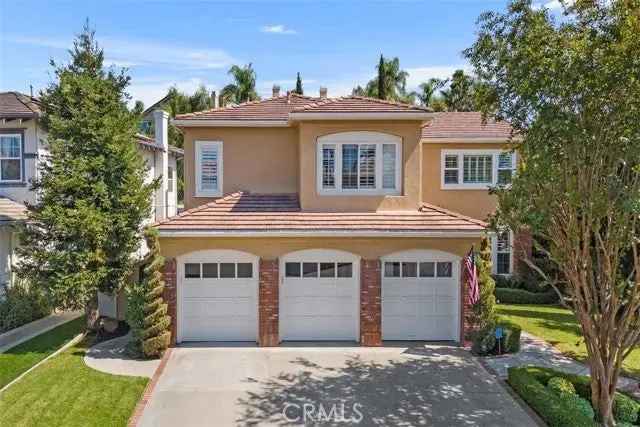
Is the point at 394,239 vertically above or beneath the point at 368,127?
beneath

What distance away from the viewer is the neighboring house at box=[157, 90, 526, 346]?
46.4 feet

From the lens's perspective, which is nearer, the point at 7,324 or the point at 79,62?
the point at 79,62

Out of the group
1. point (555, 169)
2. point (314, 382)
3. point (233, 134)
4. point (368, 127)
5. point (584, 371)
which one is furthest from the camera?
point (233, 134)

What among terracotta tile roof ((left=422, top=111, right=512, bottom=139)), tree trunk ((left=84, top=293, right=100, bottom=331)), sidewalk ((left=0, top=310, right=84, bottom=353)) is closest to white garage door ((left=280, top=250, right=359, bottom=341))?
tree trunk ((left=84, top=293, right=100, bottom=331))

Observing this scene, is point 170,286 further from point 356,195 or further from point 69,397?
point 356,195

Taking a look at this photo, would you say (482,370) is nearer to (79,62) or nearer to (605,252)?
(605,252)

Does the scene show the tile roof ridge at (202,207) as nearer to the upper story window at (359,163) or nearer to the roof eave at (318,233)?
the roof eave at (318,233)

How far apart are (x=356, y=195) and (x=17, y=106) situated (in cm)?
1349

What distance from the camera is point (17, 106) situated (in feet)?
61.5

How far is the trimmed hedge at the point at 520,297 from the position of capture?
20594mm

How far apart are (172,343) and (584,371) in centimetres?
1108

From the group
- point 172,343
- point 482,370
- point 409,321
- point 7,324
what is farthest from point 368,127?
→ point 7,324

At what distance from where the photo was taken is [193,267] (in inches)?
566

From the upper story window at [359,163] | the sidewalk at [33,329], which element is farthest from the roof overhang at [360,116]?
the sidewalk at [33,329]
